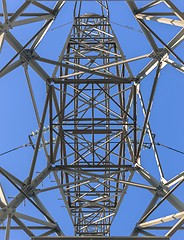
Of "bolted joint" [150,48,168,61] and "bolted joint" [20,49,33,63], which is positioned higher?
"bolted joint" [20,49,33,63]

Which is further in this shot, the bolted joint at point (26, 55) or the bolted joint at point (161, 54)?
the bolted joint at point (161, 54)

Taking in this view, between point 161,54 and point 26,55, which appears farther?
point 161,54

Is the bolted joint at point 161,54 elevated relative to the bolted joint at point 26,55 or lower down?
lower down

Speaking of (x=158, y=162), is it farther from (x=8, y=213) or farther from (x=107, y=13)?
(x=107, y=13)

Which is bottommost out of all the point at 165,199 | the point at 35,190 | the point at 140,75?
the point at 165,199

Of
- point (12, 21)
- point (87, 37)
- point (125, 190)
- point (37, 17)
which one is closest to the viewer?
point (12, 21)

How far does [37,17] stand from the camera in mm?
16922

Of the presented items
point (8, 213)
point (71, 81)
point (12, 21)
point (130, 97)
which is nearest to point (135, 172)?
point (130, 97)

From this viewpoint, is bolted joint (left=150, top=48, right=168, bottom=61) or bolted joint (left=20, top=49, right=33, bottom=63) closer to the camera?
bolted joint (left=20, top=49, right=33, bottom=63)

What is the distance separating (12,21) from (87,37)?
30.9 ft

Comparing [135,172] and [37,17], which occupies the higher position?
[37,17]

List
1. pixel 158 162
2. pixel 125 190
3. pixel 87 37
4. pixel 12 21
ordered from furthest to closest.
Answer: pixel 87 37
pixel 125 190
pixel 158 162
pixel 12 21

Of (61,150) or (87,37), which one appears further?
(87,37)

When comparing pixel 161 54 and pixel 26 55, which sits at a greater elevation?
pixel 26 55
